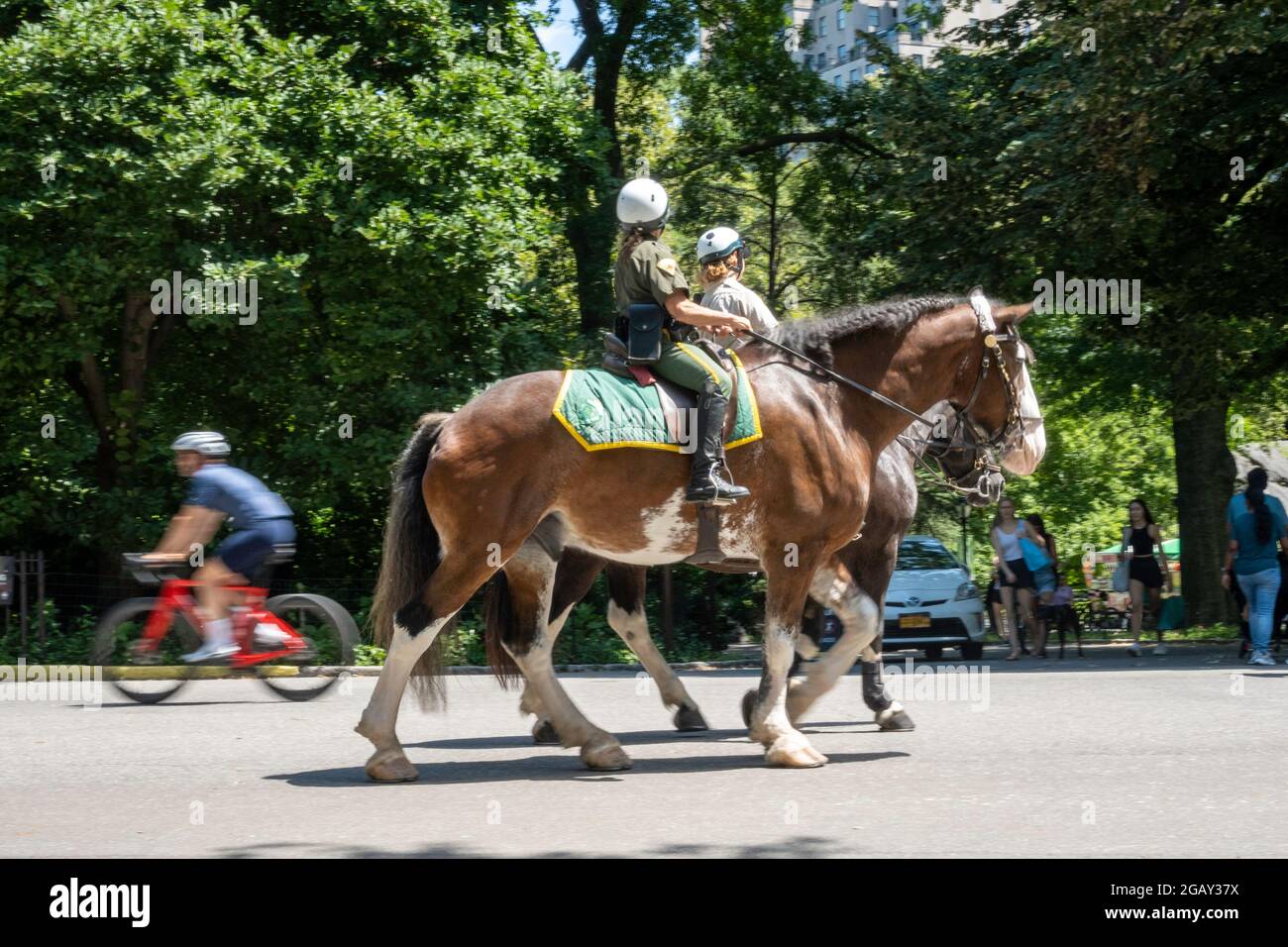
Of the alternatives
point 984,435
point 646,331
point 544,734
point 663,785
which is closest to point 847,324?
point 984,435

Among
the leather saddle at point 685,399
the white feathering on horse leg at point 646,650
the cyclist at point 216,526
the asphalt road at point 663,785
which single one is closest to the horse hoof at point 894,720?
the asphalt road at point 663,785

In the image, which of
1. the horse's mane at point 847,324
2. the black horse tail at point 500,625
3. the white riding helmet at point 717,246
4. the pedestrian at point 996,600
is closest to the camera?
the black horse tail at point 500,625

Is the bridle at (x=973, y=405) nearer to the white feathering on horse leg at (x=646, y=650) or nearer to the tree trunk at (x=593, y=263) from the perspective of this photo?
the white feathering on horse leg at (x=646, y=650)

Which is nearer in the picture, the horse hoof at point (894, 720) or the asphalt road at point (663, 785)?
the asphalt road at point (663, 785)

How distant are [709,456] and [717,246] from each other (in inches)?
65.5

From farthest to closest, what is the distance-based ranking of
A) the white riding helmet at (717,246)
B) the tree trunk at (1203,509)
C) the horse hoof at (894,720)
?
the tree trunk at (1203,509) < the horse hoof at (894,720) < the white riding helmet at (717,246)

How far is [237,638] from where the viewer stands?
40.7 ft

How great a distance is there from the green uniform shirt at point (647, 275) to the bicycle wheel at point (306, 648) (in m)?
5.10

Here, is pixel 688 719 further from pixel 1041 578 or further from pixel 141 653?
pixel 1041 578

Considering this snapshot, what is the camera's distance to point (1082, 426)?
4103 cm

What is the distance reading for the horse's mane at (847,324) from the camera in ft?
29.9

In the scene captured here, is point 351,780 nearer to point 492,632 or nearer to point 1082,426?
point 492,632

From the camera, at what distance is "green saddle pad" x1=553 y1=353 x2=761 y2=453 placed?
26.9ft

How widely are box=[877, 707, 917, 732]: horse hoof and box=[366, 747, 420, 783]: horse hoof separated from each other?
329 centimetres
